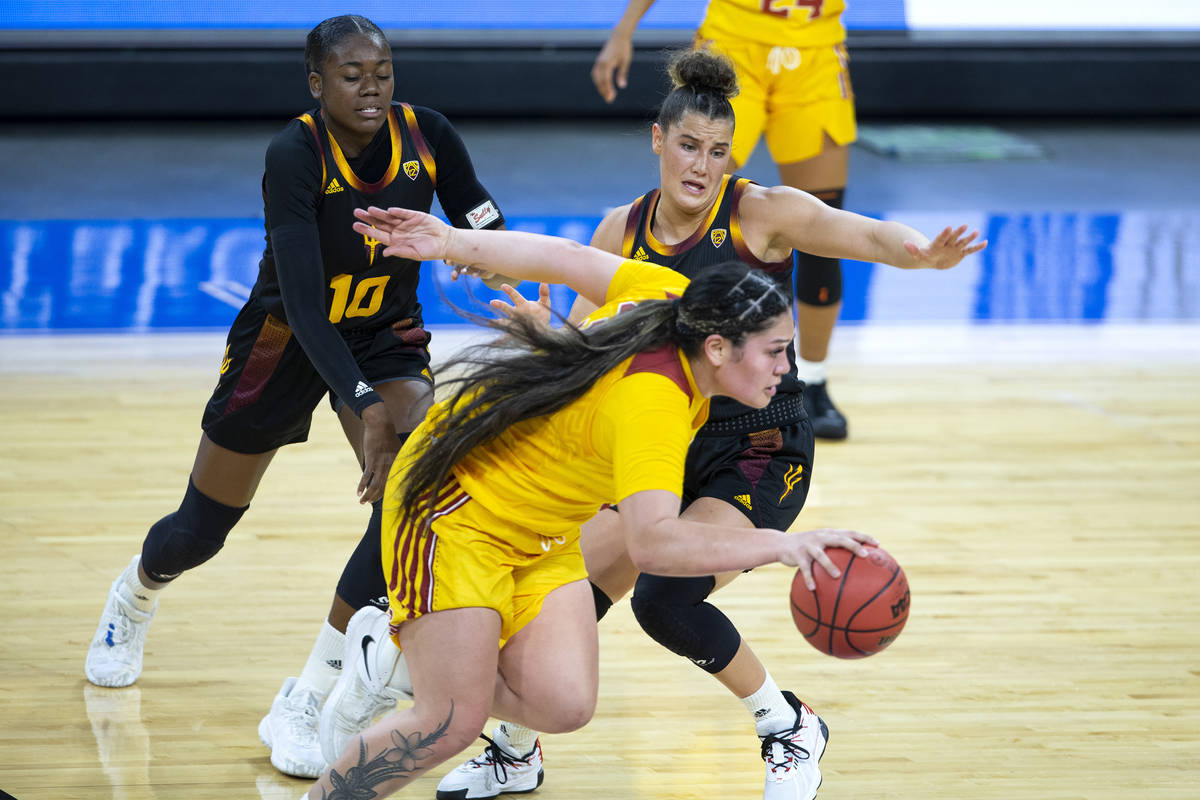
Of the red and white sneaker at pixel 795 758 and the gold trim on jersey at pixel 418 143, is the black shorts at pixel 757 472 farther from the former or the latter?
the gold trim on jersey at pixel 418 143

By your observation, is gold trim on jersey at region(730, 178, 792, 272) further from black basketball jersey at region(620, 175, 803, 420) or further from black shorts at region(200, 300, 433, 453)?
black shorts at region(200, 300, 433, 453)

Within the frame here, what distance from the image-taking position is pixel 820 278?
5.34m

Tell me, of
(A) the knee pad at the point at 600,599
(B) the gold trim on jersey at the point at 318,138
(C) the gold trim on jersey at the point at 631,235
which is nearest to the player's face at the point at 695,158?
(C) the gold trim on jersey at the point at 631,235

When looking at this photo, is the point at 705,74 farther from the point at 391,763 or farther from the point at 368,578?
the point at 391,763

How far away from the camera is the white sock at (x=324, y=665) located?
Answer: 312 cm

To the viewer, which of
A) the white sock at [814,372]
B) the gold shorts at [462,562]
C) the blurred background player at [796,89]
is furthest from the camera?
the white sock at [814,372]

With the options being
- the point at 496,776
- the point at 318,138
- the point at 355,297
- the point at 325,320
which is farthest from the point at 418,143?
the point at 496,776

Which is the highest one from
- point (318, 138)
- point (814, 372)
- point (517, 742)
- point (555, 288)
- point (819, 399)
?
point (318, 138)

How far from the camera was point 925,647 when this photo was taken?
3754mm

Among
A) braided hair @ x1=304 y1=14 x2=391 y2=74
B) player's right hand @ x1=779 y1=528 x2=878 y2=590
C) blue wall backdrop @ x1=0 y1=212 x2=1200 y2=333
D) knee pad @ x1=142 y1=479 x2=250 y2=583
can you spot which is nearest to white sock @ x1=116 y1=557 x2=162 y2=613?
knee pad @ x1=142 y1=479 x2=250 y2=583

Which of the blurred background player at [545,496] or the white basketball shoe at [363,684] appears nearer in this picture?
the blurred background player at [545,496]

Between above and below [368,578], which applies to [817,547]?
above

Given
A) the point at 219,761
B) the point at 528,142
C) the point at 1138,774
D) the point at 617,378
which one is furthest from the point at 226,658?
the point at 528,142

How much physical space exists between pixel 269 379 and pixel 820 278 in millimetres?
2712
